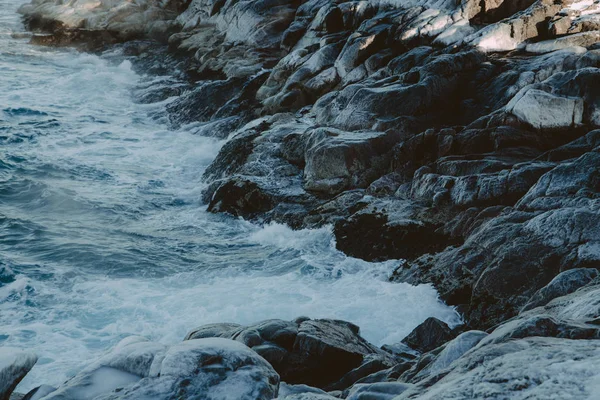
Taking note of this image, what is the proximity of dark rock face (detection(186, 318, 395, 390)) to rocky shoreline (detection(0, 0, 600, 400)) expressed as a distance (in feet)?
0.10

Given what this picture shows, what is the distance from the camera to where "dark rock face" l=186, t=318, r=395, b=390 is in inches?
415

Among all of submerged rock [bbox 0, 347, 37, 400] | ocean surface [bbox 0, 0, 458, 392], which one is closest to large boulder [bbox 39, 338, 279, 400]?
submerged rock [bbox 0, 347, 37, 400]

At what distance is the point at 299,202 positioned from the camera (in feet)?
65.3

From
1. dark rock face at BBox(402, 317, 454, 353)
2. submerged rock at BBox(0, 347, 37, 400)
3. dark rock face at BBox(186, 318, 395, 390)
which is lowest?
dark rock face at BBox(402, 317, 454, 353)

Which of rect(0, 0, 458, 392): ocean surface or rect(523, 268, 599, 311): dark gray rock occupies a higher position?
rect(523, 268, 599, 311): dark gray rock

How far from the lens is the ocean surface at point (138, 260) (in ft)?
48.6

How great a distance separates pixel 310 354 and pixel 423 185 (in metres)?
8.25

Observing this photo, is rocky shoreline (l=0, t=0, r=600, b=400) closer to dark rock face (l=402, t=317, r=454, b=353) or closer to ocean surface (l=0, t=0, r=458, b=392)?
dark rock face (l=402, t=317, r=454, b=353)

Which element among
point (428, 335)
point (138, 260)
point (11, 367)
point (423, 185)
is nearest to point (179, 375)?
point (11, 367)

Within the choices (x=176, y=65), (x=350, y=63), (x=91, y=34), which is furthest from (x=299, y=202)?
(x=91, y=34)

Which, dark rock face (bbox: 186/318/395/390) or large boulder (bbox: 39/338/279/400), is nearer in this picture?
large boulder (bbox: 39/338/279/400)

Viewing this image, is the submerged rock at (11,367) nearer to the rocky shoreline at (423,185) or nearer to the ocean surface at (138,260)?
the rocky shoreline at (423,185)

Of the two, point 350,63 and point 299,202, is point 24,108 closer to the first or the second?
point 350,63

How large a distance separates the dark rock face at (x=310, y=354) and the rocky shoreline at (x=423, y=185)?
0.03m
